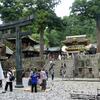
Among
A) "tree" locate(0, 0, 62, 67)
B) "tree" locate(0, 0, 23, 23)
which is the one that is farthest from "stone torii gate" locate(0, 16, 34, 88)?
"tree" locate(0, 0, 23, 23)

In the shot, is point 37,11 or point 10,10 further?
point 10,10

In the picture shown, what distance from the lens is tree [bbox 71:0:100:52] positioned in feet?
221

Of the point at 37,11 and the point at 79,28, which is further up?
the point at 79,28

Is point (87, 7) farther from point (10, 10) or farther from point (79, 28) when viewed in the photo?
point (79, 28)

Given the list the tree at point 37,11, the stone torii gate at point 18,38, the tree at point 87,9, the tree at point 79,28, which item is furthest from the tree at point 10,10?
the stone torii gate at point 18,38

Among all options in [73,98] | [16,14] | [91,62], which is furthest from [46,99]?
[16,14]

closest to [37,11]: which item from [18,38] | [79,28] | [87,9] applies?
[87,9]

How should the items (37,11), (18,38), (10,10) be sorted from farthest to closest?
(10,10) < (37,11) < (18,38)

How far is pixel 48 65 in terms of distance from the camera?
5181 centimetres

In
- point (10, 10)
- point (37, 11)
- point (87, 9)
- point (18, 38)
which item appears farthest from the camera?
point (87, 9)

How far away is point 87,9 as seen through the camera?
70.8 m

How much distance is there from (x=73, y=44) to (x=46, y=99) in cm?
5451

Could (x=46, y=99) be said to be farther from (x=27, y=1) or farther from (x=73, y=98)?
(x=27, y=1)

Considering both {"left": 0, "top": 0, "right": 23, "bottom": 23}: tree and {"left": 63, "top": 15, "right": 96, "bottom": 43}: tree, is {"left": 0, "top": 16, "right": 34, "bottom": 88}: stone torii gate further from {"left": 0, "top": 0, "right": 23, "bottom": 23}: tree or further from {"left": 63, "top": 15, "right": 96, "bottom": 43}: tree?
{"left": 63, "top": 15, "right": 96, "bottom": 43}: tree
